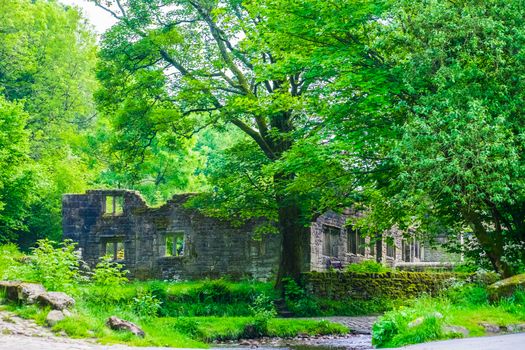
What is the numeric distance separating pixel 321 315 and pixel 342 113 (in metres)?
9.96

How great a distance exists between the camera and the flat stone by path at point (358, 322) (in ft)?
78.7

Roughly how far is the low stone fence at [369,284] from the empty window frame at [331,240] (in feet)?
17.9

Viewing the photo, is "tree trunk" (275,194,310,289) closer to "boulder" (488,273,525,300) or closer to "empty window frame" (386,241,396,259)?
"empty window frame" (386,241,396,259)

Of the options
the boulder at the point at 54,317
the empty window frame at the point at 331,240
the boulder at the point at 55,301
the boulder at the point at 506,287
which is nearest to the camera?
the boulder at the point at 54,317

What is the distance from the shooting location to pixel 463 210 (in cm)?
1831

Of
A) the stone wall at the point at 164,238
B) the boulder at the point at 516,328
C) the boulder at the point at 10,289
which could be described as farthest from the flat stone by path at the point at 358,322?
the boulder at the point at 10,289

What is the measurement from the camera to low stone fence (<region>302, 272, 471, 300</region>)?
101 feet

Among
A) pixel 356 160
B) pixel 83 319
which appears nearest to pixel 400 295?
pixel 356 160

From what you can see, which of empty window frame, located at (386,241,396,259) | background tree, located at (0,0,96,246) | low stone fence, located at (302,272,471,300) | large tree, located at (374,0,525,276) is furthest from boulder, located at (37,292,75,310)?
background tree, located at (0,0,96,246)

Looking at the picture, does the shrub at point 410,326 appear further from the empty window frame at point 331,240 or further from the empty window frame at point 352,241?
the empty window frame at point 352,241

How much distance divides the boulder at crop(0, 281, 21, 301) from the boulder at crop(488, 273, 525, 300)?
9.34 meters

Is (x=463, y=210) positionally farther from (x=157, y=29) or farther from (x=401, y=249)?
(x=401, y=249)

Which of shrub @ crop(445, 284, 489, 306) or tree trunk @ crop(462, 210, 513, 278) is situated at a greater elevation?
tree trunk @ crop(462, 210, 513, 278)

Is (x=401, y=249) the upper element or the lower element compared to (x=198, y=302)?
upper
